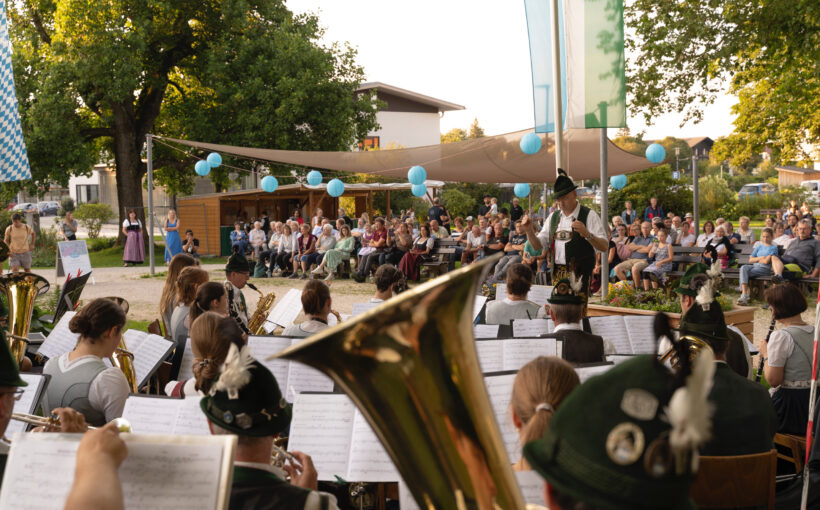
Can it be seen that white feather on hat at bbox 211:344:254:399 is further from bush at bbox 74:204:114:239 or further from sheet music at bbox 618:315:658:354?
bush at bbox 74:204:114:239

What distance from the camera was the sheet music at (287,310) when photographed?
6.04 m

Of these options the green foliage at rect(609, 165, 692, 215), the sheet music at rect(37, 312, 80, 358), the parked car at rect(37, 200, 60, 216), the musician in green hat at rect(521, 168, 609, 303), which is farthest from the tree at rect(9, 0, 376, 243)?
the parked car at rect(37, 200, 60, 216)

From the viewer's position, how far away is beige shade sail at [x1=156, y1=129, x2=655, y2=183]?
13.0 m

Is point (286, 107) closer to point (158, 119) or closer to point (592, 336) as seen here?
point (158, 119)

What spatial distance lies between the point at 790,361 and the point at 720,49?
408 inches

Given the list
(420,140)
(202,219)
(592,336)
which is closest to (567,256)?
(592,336)

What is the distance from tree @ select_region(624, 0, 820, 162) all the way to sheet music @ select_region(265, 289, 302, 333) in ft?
31.9

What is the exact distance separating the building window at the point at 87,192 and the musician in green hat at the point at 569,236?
184 ft

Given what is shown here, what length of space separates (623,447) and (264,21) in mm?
24537

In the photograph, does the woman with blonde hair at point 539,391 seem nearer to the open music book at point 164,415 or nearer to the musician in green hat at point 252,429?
the musician in green hat at point 252,429

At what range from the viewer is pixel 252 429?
2090 mm

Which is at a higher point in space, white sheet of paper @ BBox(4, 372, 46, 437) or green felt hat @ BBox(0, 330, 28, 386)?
green felt hat @ BBox(0, 330, 28, 386)

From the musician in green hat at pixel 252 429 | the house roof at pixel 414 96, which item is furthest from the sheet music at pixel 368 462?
the house roof at pixel 414 96

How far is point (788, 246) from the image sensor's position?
11.9 metres
